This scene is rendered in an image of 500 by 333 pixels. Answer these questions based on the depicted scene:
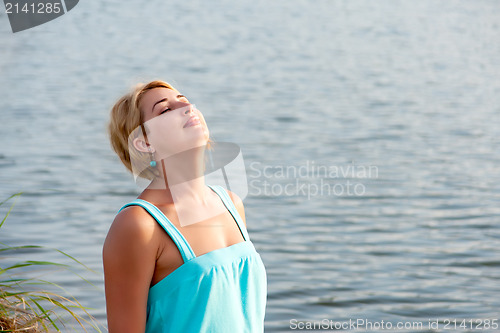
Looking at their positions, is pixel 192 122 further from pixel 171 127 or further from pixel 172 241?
pixel 172 241

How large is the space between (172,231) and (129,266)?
161 millimetres

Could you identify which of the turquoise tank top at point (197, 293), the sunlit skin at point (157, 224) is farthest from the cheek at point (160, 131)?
the turquoise tank top at point (197, 293)

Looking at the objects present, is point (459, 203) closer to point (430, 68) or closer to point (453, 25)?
point (430, 68)

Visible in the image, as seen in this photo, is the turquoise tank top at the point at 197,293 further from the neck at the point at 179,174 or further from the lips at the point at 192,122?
the lips at the point at 192,122

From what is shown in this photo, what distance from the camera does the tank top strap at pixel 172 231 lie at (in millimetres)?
2242

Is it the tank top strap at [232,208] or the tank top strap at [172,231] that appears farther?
the tank top strap at [232,208]

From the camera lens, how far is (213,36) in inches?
730

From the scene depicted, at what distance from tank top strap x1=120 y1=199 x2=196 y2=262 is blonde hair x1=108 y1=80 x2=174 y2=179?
0.71ft

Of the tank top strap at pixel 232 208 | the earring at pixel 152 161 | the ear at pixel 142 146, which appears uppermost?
the ear at pixel 142 146

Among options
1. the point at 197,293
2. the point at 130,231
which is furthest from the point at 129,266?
the point at 197,293

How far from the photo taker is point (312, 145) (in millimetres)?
9633

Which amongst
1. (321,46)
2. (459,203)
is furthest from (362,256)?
(321,46)

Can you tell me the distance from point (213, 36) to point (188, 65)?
380 centimetres

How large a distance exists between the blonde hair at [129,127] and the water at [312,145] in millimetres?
146
